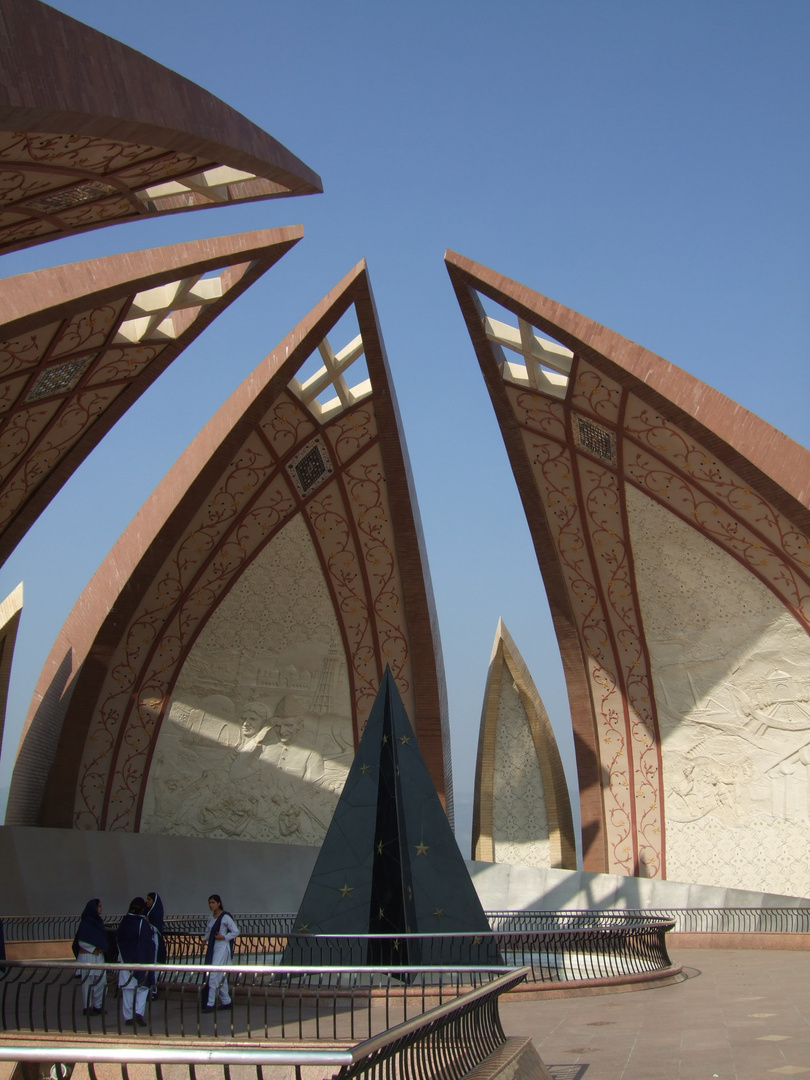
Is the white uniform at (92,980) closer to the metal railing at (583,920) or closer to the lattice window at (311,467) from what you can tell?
the metal railing at (583,920)

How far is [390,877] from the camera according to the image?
243 inches

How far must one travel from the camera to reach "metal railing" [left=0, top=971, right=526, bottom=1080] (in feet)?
6.49

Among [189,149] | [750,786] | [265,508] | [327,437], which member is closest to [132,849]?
[265,508]

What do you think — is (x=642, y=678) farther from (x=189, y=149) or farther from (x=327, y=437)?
(x=189, y=149)

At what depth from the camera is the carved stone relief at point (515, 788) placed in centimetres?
1224

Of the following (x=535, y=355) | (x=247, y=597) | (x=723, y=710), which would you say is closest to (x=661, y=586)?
(x=723, y=710)

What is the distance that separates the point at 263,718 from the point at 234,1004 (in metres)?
4.81

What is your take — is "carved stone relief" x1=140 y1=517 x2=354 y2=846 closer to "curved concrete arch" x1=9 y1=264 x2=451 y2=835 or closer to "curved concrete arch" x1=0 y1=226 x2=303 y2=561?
"curved concrete arch" x1=9 y1=264 x2=451 y2=835

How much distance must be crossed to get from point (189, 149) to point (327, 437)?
17.4 feet

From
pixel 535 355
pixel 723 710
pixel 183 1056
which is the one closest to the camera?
pixel 183 1056

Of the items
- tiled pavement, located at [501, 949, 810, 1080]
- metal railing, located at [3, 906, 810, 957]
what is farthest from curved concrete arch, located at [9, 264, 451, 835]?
tiled pavement, located at [501, 949, 810, 1080]

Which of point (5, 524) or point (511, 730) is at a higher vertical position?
point (5, 524)

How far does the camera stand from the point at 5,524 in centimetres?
727

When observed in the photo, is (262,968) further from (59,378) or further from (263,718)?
(263,718)
